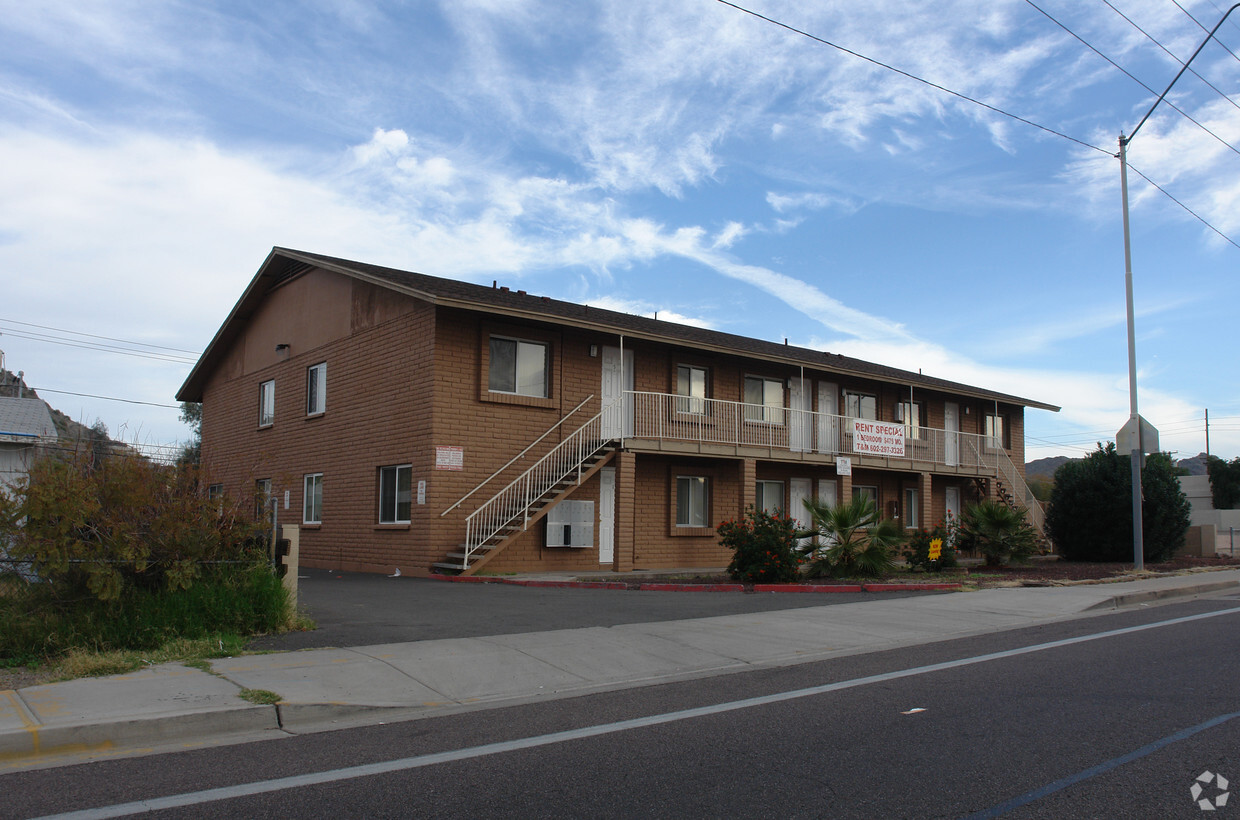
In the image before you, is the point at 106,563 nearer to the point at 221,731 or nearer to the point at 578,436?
the point at 221,731

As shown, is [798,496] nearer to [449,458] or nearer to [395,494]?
[449,458]

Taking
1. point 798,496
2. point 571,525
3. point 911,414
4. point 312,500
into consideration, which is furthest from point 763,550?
point 911,414

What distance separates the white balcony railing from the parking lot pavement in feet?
21.6

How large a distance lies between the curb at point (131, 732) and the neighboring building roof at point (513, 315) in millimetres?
12116

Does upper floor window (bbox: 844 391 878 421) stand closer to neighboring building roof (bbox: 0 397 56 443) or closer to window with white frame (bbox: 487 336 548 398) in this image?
window with white frame (bbox: 487 336 548 398)

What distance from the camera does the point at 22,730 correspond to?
18.4 ft

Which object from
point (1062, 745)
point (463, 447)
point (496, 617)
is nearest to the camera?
point (1062, 745)

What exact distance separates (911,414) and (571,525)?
13900mm

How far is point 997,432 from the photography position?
32.3 metres

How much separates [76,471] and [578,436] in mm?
12518

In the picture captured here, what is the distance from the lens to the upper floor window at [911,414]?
94.5ft

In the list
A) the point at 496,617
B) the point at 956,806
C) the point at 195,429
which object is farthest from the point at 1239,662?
the point at 195,429

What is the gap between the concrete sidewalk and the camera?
5902 mm

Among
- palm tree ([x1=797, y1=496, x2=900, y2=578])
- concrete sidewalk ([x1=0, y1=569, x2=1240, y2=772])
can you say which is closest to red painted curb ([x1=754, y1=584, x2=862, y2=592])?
palm tree ([x1=797, y1=496, x2=900, y2=578])
